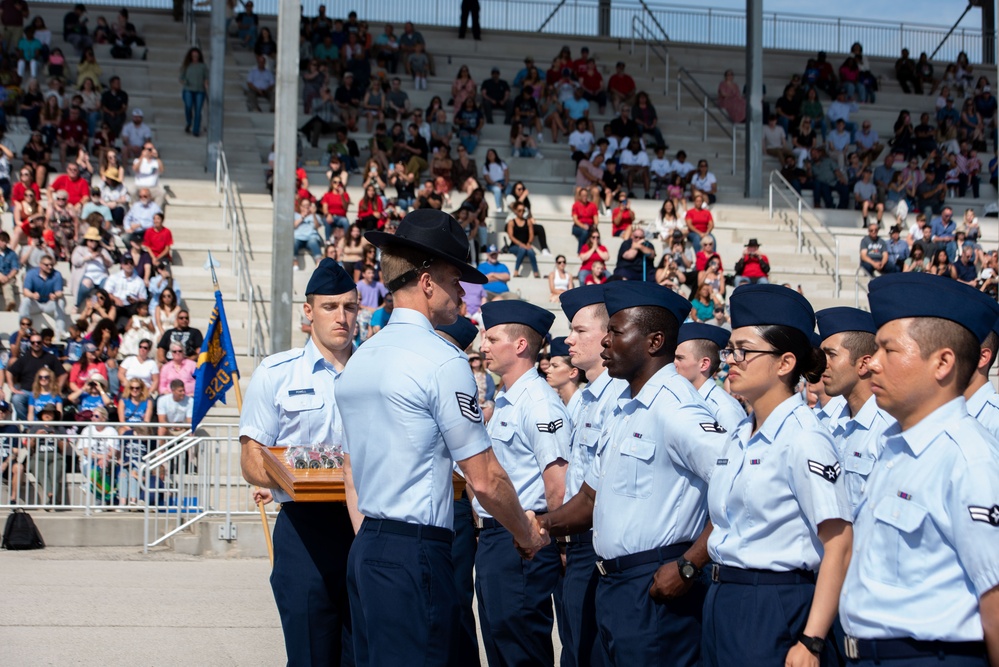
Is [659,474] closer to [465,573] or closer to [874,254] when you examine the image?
[465,573]

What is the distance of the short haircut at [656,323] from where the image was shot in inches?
216

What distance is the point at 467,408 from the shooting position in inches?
177

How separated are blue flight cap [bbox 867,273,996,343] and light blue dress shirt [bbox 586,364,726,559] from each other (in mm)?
1260

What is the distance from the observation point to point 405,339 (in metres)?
4.59

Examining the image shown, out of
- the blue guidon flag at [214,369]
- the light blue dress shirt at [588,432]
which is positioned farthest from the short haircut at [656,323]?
the blue guidon flag at [214,369]

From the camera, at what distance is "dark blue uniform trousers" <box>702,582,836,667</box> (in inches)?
173

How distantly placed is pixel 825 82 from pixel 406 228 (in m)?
26.5

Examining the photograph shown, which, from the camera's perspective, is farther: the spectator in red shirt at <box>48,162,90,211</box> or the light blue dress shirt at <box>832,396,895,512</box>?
the spectator in red shirt at <box>48,162,90,211</box>

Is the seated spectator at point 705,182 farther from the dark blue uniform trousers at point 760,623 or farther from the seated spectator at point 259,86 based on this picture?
the dark blue uniform trousers at point 760,623

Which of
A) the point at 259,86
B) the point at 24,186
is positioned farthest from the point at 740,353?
the point at 259,86

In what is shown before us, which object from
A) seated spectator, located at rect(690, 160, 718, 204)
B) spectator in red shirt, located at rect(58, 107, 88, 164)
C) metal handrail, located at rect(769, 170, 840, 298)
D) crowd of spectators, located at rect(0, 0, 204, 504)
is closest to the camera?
crowd of spectators, located at rect(0, 0, 204, 504)

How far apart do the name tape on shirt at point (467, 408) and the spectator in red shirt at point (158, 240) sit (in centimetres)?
1534

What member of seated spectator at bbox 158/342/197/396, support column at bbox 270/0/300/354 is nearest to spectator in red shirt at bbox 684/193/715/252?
support column at bbox 270/0/300/354

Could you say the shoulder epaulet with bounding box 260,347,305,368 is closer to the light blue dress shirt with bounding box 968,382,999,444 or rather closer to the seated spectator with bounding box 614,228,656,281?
the light blue dress shirt with bounding box 968,382,999,444
